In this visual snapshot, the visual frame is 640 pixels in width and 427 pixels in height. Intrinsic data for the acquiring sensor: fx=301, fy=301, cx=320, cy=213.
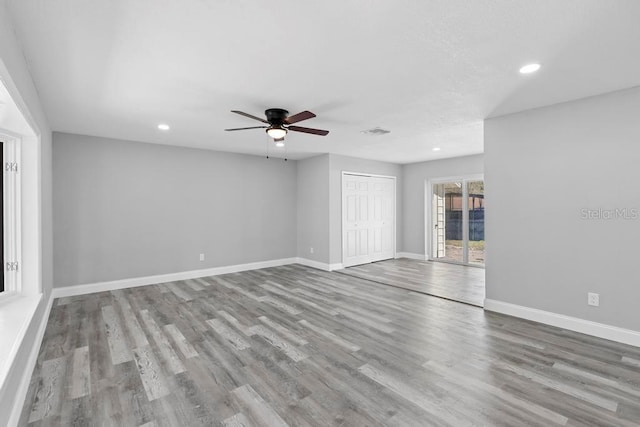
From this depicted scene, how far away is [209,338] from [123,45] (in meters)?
2.72

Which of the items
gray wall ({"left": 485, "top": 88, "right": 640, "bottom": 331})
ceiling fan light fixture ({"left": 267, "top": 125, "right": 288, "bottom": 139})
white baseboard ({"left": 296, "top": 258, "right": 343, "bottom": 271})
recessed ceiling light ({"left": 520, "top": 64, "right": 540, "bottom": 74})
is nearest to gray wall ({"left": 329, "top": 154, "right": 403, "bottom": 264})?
white baseboard ({"left": 296, "top": 258, "right": 343, "bottom": 271})

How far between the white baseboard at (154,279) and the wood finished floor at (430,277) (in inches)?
73.8

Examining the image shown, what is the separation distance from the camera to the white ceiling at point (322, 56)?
1.83m

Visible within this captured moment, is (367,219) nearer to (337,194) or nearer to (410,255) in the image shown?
(337,194)

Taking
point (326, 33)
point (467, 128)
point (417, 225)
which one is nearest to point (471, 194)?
point (417, 225)

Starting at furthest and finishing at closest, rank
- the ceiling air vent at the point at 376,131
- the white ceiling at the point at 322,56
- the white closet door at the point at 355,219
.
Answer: the white closet door at the point at 355,219
the ceiling air vent at the point at 376,131
the white ceiling at the point at 322,56

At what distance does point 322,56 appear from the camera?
239 cm

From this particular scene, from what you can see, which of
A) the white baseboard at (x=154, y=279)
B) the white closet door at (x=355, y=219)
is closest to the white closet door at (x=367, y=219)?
the white closet door at (x=355, y=219)

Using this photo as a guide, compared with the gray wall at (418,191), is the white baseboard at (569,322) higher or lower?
lower

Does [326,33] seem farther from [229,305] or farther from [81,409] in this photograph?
[229,305]

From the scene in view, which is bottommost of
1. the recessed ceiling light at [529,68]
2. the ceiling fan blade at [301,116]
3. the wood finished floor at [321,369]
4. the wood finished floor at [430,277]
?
the wood finished floor at [321,369]

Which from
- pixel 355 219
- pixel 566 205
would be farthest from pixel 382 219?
pixel 566 205

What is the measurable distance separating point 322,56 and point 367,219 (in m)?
5.29

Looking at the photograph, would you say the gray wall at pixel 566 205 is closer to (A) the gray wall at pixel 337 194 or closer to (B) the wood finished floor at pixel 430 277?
(B) the wood finished floor at pixel 430 277
